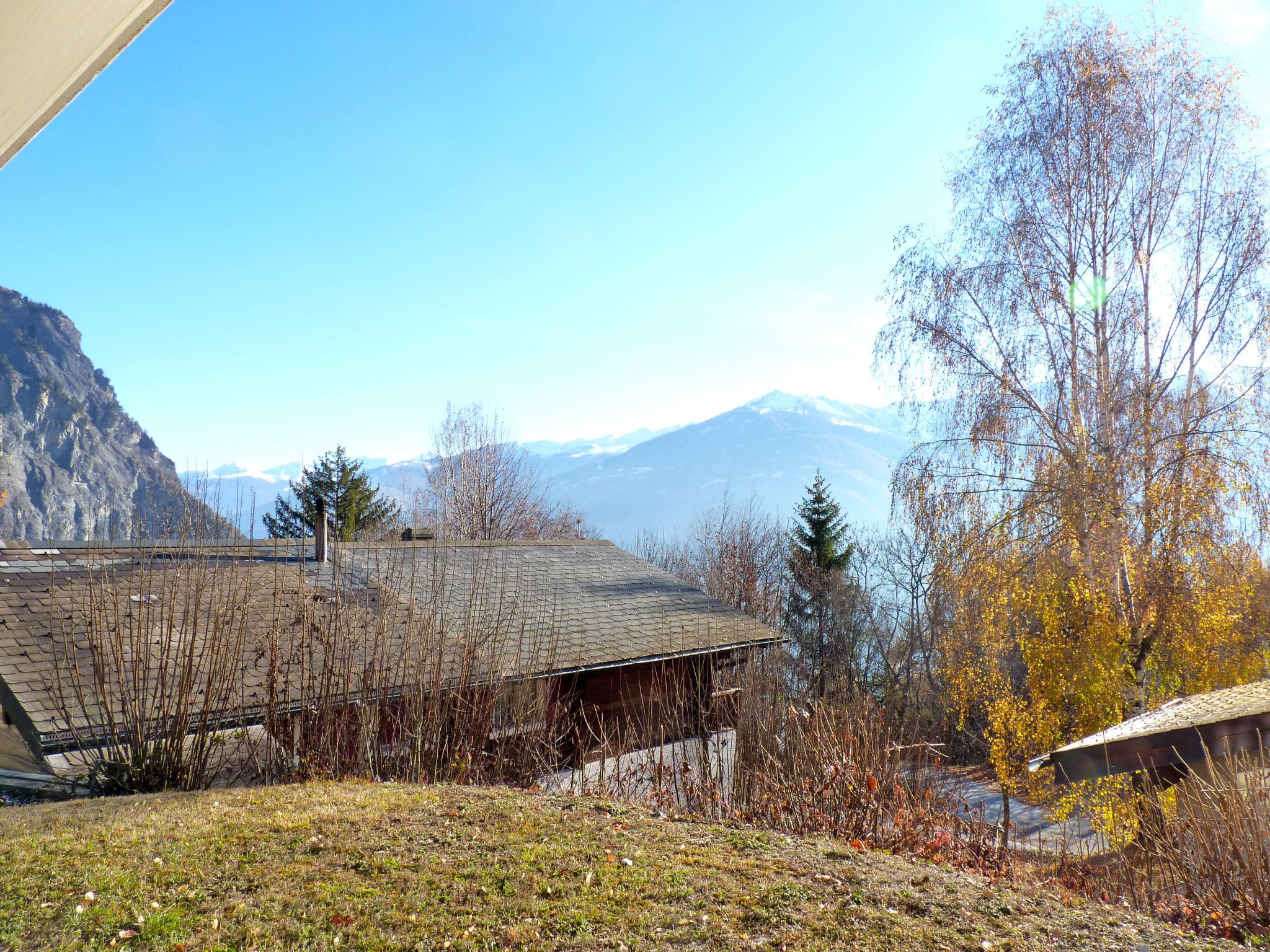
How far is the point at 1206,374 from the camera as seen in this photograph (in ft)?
45.2

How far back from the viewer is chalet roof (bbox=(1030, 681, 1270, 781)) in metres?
6.61

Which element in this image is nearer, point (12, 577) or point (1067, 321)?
point (12, 577)

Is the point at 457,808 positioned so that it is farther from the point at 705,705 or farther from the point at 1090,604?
the point at 1090,604

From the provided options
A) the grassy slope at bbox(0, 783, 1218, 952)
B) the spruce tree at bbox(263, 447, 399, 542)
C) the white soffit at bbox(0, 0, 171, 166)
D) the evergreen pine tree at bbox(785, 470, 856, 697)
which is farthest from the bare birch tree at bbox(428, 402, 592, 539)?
the white soffit at bbox(0, 0, 171, 166)

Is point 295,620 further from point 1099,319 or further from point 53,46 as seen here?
point 1099,319

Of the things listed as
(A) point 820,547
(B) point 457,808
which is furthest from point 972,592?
(A) point 820,547

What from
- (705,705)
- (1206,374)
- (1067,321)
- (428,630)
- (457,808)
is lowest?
(705,705)

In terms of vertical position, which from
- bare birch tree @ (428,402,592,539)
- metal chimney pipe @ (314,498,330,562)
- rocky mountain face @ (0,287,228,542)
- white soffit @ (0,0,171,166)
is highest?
rocky mountain face @ (0,287,228,542)

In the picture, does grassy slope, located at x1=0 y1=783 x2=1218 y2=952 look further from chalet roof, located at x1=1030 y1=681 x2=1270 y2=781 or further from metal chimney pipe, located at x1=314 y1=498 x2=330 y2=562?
metal chimney pipe, located at x1=314 y1=498 x2=330 y2=562

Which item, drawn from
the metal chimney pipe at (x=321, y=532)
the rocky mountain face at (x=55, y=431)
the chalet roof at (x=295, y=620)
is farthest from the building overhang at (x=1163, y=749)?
the rocky mountain face at (x=55, y=431)

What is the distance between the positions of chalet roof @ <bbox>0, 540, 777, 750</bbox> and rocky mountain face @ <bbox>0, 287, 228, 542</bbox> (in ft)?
158

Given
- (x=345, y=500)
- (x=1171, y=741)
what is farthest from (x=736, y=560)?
(x=1171, y=741)

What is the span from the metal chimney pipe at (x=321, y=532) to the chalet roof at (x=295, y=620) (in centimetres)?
24

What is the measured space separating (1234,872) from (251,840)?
616 centimetres
